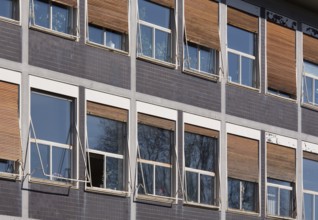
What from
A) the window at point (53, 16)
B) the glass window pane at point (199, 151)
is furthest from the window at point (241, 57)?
the window at point (53, 16)

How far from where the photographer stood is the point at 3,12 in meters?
24.7

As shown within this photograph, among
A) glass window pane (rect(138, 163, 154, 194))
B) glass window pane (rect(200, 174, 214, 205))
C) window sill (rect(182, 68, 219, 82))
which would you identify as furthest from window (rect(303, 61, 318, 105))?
glass window pane (rect(138, 163, 154, 194))

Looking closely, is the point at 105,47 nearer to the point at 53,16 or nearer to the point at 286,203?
the point at 53,16

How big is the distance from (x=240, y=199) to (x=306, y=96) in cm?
401

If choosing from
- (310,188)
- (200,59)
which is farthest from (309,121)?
(200,59)

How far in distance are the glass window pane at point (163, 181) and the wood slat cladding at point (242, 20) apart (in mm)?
4215

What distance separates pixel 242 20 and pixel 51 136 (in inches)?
284

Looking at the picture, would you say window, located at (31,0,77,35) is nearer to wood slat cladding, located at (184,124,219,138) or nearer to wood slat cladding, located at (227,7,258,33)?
wood slat cladding, located at (184,124,219,138)

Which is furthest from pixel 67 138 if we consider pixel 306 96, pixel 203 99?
pixel 306 96

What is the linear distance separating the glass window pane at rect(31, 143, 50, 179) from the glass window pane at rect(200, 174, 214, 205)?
4.88 meters

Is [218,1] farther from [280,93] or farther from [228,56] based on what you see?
[280,93]

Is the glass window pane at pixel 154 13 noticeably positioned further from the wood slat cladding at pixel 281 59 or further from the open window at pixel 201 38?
the wood slat cladding at pixel 281 59

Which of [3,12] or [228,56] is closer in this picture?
[3,12]

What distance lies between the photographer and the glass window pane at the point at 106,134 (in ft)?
86.6
